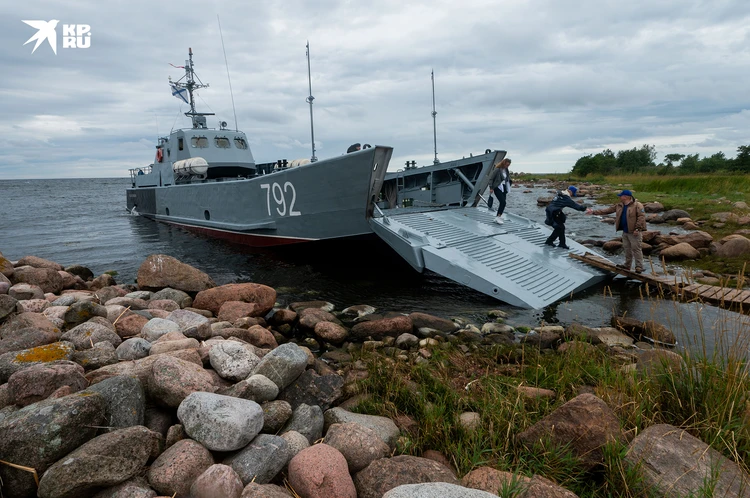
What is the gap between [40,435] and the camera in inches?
89.0

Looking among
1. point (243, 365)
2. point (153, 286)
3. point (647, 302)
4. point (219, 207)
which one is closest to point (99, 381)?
point (243, 365)

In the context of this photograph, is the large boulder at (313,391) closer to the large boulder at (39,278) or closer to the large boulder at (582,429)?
the large boulder at (582,429)

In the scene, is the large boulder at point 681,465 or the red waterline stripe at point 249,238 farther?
the red waterline stripe at point 249,238

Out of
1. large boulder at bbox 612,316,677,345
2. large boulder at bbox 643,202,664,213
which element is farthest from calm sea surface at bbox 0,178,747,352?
large boulder at bbox 643,202,664,213

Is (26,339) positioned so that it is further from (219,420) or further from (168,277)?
(168,277)

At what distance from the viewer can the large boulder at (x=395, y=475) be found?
2.34 m

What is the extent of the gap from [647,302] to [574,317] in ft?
4.66

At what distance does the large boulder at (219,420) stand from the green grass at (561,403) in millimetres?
929

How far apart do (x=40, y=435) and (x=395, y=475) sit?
1.79m

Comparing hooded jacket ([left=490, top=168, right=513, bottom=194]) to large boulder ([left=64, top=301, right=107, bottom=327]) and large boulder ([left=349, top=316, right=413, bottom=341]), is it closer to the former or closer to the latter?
large boulder ([left=349, top=316, right=413, bottom=341])

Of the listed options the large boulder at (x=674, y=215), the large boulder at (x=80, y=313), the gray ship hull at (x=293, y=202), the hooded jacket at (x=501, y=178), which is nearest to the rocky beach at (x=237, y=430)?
the large boulder at (x=80, y=313)

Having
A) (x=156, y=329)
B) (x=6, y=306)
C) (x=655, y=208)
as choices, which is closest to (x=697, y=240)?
(x=655, y=208)

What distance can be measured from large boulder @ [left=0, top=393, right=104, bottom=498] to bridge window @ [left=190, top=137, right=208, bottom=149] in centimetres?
1424

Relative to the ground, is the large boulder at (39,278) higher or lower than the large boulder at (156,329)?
higher
